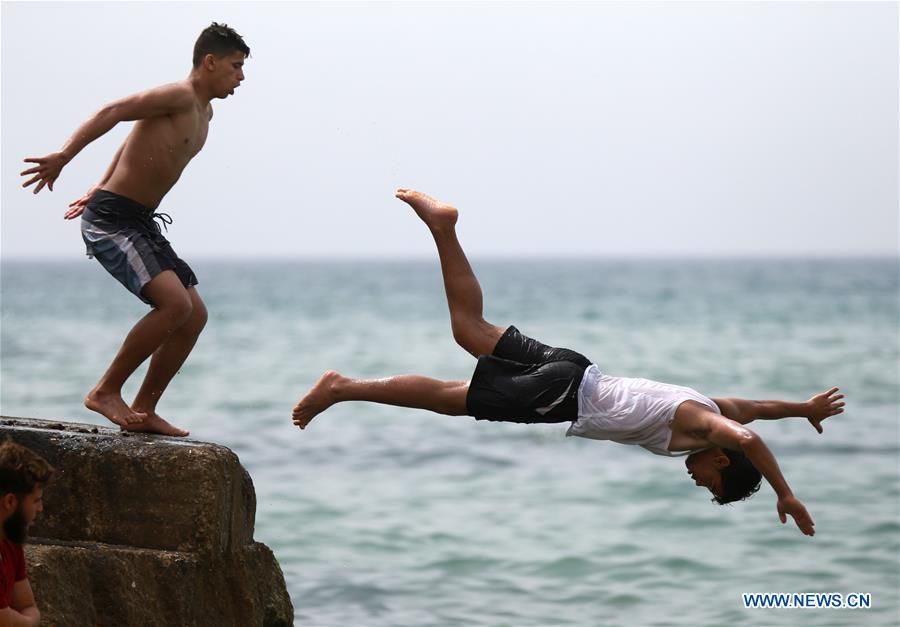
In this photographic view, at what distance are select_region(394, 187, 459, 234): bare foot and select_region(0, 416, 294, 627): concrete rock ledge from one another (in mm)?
1489

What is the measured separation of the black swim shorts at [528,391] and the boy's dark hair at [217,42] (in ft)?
6.04

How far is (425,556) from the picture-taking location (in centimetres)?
1074

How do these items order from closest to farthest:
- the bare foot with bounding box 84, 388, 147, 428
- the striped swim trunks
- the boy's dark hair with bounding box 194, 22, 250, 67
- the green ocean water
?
1. the bare foot with bounding box 84, 388, 147, 428
2. the striped swim trunks
3. the boy's dark hair with bounding box 194, 22, 250, 67
4. the green ocean water

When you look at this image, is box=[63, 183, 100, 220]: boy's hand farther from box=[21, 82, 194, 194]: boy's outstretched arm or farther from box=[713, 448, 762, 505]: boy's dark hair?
box=[713, 448, 762, 505]: boy's dark hair

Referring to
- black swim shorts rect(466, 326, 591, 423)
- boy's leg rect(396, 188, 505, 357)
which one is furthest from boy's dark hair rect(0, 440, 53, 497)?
boy's leg rect(396, 188, 505, 357)

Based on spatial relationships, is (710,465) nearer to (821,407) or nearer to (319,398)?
(821,407)

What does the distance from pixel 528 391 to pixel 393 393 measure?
620 mm

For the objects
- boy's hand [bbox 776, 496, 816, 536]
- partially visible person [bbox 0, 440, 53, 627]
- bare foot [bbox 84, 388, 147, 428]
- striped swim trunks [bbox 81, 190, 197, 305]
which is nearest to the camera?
partially visible person [bbox 0, 440, 53, 627]

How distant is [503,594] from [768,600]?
213 cm

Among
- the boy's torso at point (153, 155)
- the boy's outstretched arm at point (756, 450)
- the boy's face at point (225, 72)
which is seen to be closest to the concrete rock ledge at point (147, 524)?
the boy's torso at point (153, 155)

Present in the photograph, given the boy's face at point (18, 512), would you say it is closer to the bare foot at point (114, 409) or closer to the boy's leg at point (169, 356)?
the bare foot at point (114, 409)

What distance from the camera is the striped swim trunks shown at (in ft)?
18.4

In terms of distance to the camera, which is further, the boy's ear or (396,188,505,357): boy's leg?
(396,188,505,357): boy's leg

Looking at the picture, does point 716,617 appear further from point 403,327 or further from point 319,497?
point 403,327
